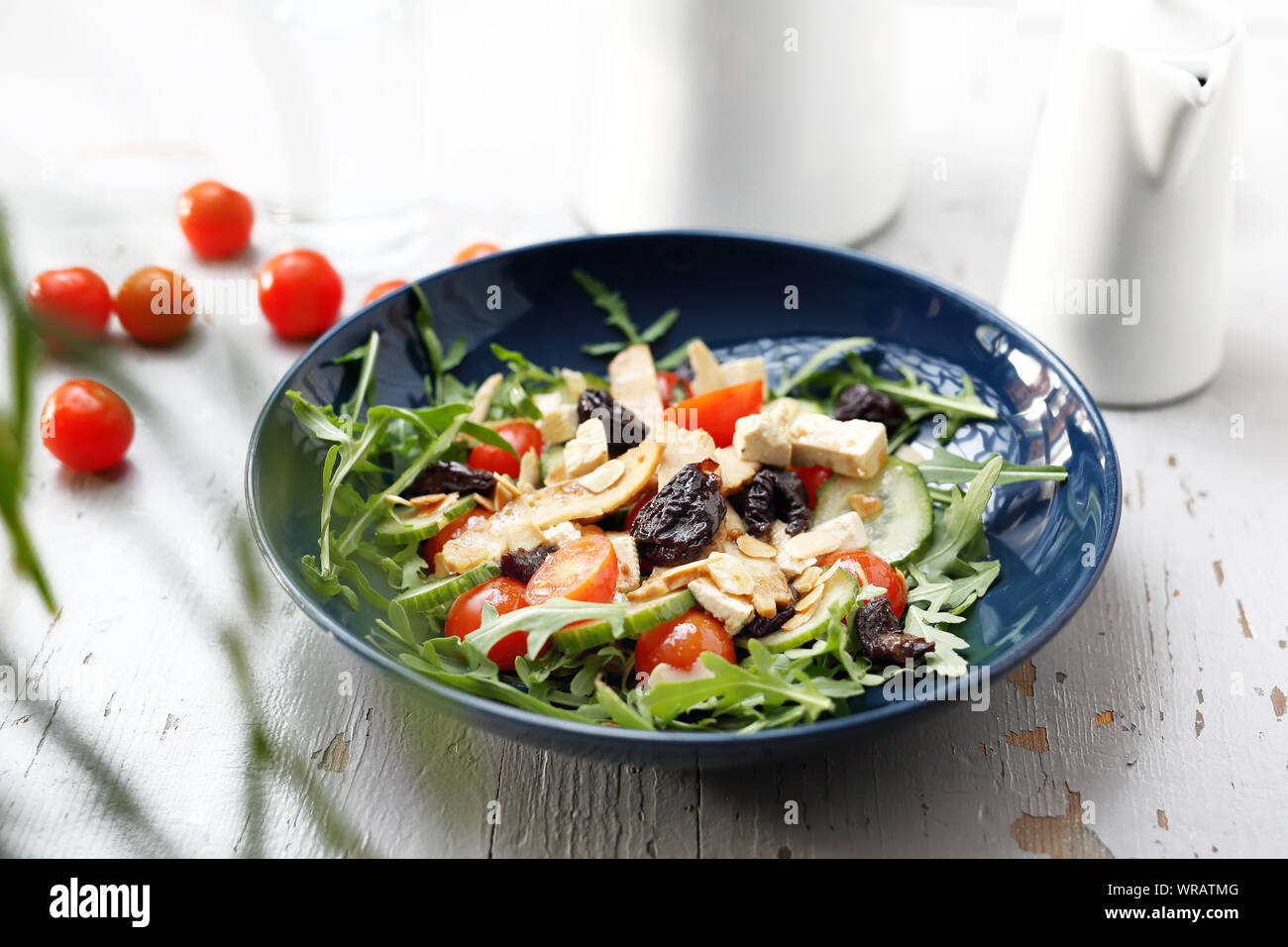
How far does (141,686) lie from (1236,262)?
2.10 m

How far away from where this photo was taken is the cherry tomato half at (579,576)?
128cm

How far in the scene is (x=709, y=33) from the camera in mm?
1888

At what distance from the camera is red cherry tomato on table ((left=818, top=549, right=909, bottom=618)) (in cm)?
134

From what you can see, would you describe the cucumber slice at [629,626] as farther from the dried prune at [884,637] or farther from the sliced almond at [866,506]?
the sliced almond at [866,506]

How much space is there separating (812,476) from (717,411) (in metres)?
0.17

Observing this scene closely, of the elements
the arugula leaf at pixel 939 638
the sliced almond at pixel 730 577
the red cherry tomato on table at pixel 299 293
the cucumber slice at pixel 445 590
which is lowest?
the red cherry tomato on table at pixel 299 293

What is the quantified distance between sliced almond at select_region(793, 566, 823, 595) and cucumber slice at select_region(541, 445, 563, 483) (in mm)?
395

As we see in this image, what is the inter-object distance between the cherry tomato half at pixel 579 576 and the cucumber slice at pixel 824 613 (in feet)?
0.65

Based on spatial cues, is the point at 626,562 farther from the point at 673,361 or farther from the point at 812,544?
the point at 673,361

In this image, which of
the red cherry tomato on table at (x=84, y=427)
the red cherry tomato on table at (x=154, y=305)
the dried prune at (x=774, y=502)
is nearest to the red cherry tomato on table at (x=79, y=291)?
the red cherry tomato on table at (x=154, y=305)

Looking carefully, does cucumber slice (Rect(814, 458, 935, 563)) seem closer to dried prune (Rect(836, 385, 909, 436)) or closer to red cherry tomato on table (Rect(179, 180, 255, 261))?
dried prune (Rect(836, 385, 909, 436))

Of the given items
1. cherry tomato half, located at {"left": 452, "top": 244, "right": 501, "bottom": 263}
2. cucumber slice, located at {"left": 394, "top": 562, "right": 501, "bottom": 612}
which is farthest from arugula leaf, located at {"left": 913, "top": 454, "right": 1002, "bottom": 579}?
cherry tomato half, located at {"left": 452, "top": 244, "right": 501, "bottom": 263}

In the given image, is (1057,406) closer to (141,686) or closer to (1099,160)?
(1099,160)

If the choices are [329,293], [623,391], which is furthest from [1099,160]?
[329,293]
